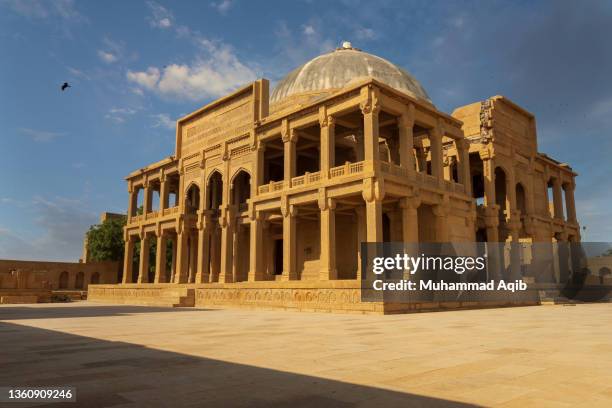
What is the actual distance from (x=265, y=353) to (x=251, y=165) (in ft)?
73.9

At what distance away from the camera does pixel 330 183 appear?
2288 cm

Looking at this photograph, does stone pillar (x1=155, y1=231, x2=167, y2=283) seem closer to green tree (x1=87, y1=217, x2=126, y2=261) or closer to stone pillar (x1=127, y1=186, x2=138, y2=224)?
stone pillar (x1=127, y1=186, x2=138, y2=224)

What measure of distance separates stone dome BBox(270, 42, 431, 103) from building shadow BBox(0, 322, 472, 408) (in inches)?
1218

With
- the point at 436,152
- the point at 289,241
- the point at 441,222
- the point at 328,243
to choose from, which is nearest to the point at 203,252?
the point at 289,241

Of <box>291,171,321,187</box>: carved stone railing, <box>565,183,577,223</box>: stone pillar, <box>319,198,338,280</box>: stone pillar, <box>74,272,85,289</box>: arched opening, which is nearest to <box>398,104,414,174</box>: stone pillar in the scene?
<box>319,198,338,280</box>: stone pillar

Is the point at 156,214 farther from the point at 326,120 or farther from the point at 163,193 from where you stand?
the point at 326,120

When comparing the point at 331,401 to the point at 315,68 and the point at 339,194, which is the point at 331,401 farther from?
the point at 315,68

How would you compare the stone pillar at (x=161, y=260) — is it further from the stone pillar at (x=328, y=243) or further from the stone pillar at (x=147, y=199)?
the stone pillar at (x=328, y=243)

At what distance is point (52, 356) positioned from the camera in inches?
260

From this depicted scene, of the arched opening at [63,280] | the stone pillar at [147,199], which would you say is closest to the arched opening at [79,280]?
the arched opening at [63,280]

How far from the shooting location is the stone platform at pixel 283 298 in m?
18.8

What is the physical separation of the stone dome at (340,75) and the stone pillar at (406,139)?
502 inches

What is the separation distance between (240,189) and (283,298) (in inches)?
550

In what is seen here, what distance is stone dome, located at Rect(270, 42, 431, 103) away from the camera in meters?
36.5
